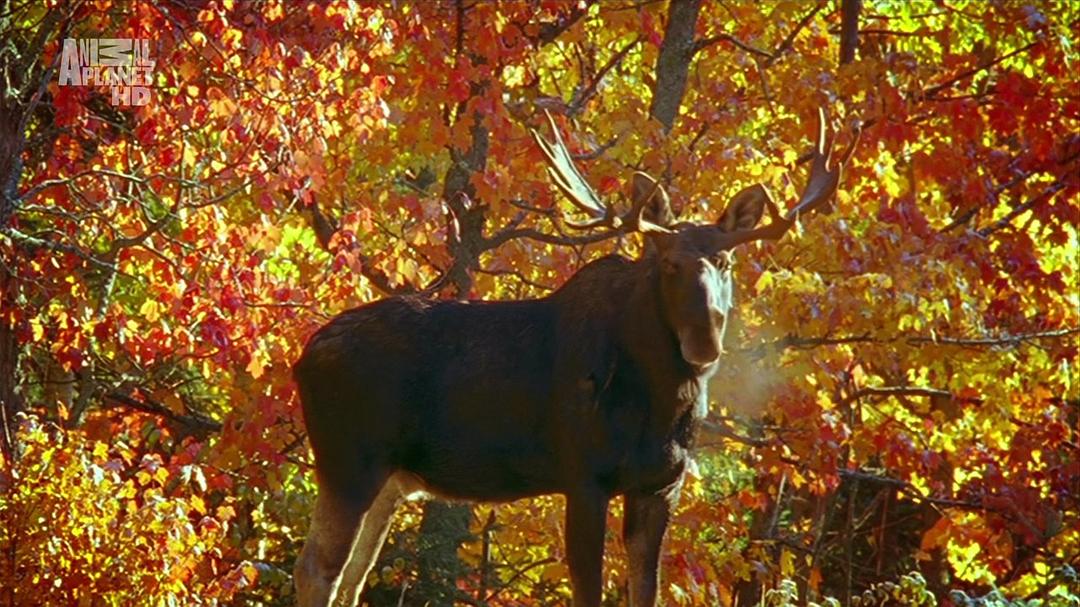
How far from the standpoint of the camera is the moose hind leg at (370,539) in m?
8.37

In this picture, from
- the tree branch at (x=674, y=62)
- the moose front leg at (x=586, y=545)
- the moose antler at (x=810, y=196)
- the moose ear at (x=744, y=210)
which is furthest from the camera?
the tree branch at (x=674, y=62)

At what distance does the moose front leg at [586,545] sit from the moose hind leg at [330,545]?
971 mm

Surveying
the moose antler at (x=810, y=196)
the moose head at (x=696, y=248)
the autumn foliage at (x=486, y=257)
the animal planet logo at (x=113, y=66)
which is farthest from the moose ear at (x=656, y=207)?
the animal planet logo at (x=113, y=66)

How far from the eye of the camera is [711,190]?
41.7 ft

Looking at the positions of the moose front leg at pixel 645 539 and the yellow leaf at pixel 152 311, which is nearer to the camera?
the moose front leg at pixel 645 539

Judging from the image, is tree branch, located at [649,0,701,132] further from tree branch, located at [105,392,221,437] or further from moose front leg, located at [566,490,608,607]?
moose front leg, located at [566,490,608,607]

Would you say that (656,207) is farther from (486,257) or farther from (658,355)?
(486,257)

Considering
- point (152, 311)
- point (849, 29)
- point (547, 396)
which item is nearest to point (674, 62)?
point (849, 29)

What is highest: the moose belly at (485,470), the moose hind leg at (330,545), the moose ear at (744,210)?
the moose ear at (744,210)

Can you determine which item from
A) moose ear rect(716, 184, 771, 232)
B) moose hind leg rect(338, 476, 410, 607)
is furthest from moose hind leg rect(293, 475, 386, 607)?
moose ear rect(716, 184, 771, 232)

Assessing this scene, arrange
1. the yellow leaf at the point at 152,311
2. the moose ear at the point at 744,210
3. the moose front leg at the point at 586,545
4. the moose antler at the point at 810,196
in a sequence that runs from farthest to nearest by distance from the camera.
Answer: the yellow leaf at the point at 152,311, the moose ear at the point at 744,210, the moose antler at the point at 810,196, the moose front leg at the point at 586,545

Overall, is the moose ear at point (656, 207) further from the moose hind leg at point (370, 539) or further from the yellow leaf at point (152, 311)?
the yellow leaf at point (152, 311)

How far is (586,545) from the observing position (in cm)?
767

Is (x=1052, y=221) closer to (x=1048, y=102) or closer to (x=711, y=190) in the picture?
(x=1048, y=102)
